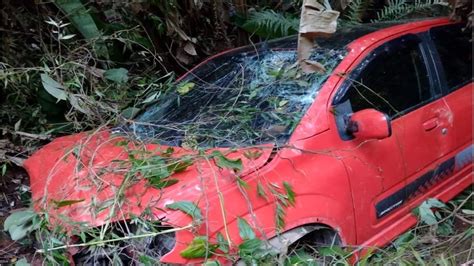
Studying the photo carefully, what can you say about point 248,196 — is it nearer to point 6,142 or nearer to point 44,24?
point 6,142

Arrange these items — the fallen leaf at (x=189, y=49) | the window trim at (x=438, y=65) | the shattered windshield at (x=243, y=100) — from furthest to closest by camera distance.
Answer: the fallen leaf at (x=189, y=49)
the window trim at (x=438, y=65)
the shattered windshield at (x=243, y=100)

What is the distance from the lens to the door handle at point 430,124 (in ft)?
11.6

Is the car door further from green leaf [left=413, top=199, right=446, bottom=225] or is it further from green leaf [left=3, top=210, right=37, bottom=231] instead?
green leaf [left=3, top=210, right=37, bottom=231]

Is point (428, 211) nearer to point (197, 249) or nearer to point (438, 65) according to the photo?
point (438, 65)

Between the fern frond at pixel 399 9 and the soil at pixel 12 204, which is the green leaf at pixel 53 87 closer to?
the soil at pixel 12 204

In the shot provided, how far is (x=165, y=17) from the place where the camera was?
5250 millimetres

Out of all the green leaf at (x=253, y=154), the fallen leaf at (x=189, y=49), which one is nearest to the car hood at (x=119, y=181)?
the green leaf at (x=253, y=154)

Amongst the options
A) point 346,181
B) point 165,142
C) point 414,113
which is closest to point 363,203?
point 346,181

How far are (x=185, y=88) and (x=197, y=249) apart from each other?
1677mm

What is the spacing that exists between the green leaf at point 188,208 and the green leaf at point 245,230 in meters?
0.20

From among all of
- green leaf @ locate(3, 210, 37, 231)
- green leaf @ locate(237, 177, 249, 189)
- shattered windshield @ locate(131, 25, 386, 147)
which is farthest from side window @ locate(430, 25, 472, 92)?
green leaf @ locate(3, 210, 37, 231)

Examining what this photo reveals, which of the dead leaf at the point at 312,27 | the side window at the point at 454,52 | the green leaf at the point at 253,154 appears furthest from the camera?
the side window at the point at 454,52

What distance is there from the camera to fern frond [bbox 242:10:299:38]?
5770mm

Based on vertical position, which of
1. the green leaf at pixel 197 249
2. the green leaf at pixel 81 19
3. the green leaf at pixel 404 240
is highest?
the green leaf at pixel 81 19
